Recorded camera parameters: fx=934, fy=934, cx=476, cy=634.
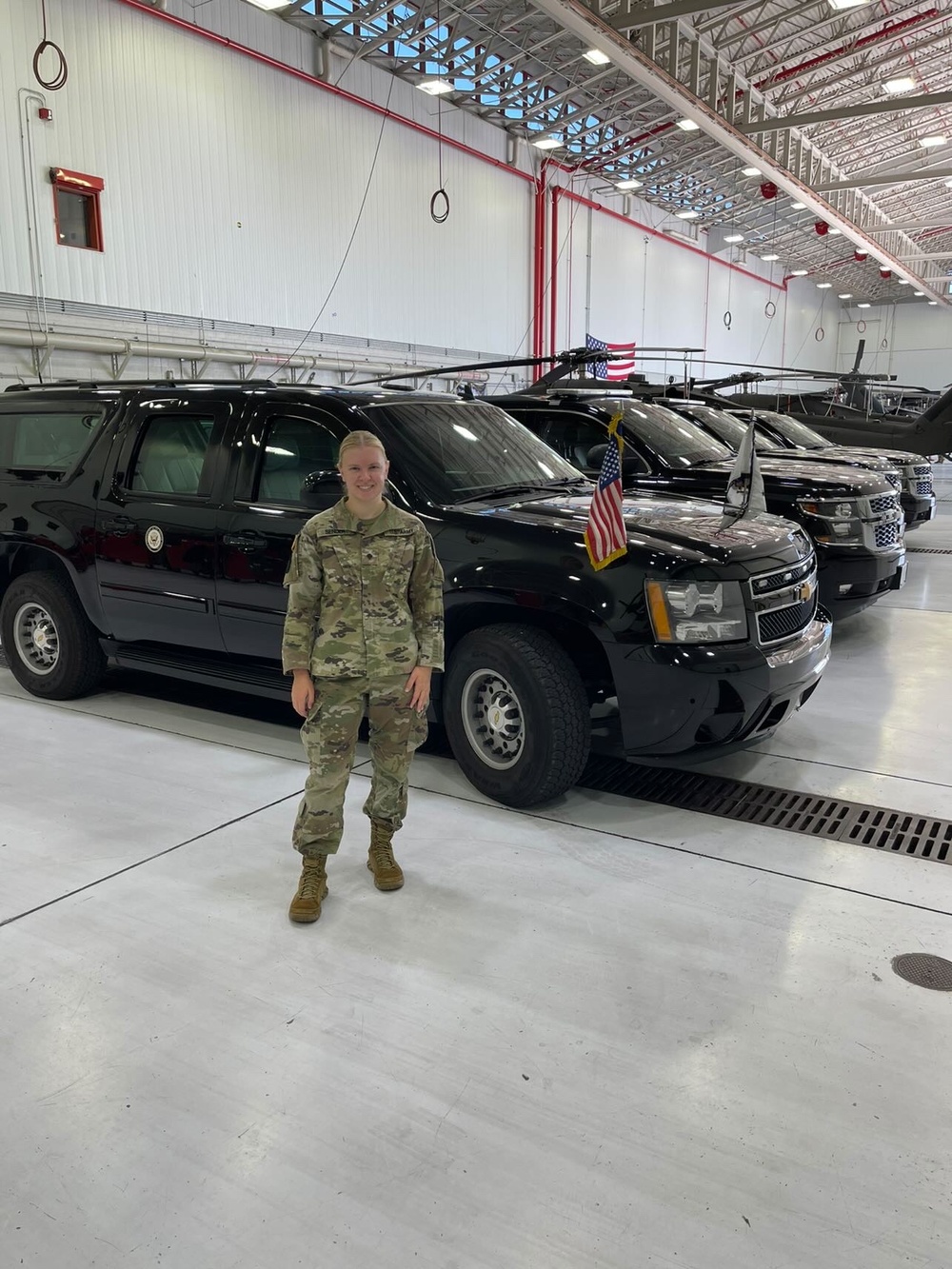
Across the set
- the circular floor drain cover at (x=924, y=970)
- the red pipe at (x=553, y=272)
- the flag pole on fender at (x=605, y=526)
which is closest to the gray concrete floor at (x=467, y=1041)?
the circular floor drain cover at (x=924, y=970)

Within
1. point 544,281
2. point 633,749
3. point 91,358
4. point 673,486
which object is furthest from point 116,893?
point 544,281

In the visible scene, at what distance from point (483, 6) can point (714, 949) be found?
1432 centimetres

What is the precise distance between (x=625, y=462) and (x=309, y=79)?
9966 mm

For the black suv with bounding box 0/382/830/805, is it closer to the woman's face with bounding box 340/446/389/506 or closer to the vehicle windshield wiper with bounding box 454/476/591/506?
the vehicle windshield wiper with bounding box 454/476/591/506

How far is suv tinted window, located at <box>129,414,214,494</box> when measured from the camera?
4.79 m

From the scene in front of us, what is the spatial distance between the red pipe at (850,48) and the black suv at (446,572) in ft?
48.7

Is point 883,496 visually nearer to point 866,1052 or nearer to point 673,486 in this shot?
point 673,486

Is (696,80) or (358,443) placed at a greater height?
(696,80)

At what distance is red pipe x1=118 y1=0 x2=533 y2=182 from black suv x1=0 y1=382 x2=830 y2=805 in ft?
24.8

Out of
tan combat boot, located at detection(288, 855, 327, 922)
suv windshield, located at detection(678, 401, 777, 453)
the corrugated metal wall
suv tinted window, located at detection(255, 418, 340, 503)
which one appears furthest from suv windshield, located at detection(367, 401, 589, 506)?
the corrugated metal wall

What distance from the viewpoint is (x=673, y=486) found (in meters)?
6.87

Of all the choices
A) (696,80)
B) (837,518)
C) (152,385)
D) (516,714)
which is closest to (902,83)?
(696,80)

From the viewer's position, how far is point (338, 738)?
9.74 feet

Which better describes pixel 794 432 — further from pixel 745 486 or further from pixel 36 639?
pixel 36 639
